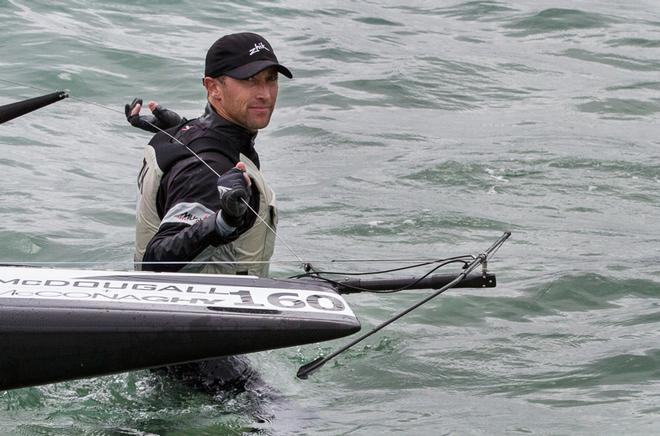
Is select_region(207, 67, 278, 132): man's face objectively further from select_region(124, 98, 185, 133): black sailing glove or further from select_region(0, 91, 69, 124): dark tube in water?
select_region(0, 91, 69, 124): dark tube in water

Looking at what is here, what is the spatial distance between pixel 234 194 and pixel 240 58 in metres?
0.76

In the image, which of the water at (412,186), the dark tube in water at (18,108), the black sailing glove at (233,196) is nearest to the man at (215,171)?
the black sailing glove at (233,196)

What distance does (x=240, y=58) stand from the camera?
4.86 meters

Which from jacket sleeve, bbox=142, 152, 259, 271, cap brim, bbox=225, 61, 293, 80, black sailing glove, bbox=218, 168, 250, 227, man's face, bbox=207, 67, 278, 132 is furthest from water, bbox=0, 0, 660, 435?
cap brim, bbox=225, 61, 293, 80

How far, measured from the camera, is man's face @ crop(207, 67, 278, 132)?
486 centimetres

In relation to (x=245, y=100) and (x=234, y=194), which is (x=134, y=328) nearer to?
(x=234, y=194)

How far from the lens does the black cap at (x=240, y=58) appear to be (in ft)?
15.9

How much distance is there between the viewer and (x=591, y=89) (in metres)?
12.9

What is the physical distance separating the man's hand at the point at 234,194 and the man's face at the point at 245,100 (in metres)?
0.42

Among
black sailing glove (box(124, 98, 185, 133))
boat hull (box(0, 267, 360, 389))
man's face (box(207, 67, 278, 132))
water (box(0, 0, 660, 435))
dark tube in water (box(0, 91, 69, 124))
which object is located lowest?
water (box(0, 0, 660, 435))

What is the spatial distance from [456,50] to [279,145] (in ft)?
13.9

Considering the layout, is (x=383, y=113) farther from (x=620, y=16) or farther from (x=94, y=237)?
(x=620, y=16)

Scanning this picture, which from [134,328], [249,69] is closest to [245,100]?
[249,69]

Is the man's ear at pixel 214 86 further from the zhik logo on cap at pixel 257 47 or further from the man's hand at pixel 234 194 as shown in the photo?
the man's hand at pixel 234 194
